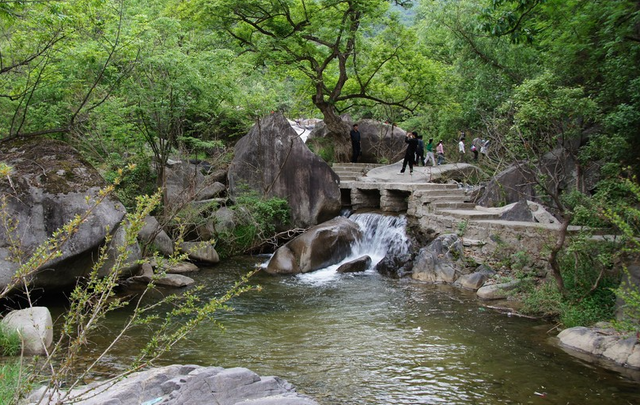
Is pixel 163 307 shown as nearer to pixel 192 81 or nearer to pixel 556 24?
pixel 192 81

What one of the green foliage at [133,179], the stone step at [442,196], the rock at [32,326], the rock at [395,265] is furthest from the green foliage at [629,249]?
the green foliage at [133,179]

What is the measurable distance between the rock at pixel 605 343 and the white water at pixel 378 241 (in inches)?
233

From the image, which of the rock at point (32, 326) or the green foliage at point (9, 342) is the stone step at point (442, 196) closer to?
the rock at point (32, 326)

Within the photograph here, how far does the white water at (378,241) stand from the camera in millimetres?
13406

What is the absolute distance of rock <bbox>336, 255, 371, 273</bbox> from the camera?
12.8 metres

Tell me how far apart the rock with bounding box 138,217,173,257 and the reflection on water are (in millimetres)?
2899

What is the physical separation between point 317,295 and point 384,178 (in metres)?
6.95

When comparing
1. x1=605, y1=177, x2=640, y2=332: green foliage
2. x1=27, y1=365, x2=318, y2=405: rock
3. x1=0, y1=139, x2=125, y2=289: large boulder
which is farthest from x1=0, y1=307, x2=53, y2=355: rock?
x1=605, y1=177, x2=640, y2=332: green foliage

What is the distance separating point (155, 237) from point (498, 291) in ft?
24.9

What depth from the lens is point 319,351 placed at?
23.9 ft

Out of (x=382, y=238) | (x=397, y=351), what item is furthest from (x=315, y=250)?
(x=397, y=351)

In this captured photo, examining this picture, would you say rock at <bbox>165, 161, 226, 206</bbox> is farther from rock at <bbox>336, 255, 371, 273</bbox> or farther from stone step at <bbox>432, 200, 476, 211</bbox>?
stone step at <bbox>432, 200, 476, 211</bbox>

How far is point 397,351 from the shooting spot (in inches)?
287

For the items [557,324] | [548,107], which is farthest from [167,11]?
[557,324]
